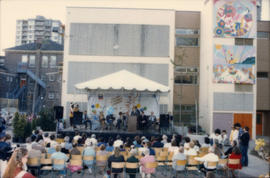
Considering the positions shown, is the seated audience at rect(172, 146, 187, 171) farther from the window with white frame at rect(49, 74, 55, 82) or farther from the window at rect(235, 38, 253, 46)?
the window with white frame at rect(49, 74, 55, 82)

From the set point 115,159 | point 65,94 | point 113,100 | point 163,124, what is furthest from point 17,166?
point 65,94

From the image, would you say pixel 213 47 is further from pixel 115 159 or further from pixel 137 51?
pixel 115 159

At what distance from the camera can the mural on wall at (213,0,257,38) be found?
1916 centimetres

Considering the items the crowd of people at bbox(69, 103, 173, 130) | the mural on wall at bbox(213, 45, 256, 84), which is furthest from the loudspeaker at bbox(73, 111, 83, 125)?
the mural on wall at bbox(213, 45, 256, 84)

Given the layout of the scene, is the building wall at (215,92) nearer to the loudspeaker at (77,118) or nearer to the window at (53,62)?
the loudspeaker at (77,118)

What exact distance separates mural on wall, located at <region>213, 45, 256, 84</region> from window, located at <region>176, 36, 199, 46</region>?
324 centimetres

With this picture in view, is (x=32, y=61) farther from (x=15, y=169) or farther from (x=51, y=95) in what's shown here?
(x=15, y=169)

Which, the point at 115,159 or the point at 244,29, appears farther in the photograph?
the point at 244,29

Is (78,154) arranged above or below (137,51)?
below

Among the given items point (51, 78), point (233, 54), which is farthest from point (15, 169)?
point (51, 78)

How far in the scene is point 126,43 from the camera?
69.7 feet

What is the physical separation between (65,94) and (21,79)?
60.7 feet

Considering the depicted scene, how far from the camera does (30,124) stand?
15.1m

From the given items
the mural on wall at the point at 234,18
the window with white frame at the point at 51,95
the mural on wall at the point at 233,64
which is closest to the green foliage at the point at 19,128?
the mural on wall at the point at 233,64
